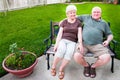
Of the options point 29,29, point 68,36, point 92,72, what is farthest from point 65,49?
point 29,29

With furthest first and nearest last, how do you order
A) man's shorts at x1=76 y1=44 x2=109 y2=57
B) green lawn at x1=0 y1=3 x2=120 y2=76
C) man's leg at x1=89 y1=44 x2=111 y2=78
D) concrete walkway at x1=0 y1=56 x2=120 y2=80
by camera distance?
green lawn at x1=0 y1=3 x2=120 y2=76, concrete walkway at x1=0 y1=56 x2=120 y2=80, man's shorts at x1=76 y1=44 x2=109 y2=57, man's leg at x1=89 y1=44 x2=111 y2=78

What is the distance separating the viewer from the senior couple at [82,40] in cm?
358

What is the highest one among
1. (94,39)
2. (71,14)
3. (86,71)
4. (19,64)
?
(71,14)

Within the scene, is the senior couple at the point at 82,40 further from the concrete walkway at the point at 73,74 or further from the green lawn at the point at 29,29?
the green lawn at the point at 29,29

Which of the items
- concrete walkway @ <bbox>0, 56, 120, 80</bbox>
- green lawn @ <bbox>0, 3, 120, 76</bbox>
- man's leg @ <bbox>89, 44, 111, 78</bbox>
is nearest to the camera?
man's leg @ <bbox>89, 44, 111, 78</bbox>

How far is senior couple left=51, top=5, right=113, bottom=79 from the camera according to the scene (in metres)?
3.58

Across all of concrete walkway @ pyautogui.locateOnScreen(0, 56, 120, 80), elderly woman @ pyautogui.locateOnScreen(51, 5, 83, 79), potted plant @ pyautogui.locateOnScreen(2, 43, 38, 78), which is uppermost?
elderly woman @ pyautogui.locateOnScreen(51, 5, 83, 79)

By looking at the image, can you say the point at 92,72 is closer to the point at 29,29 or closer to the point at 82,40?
the point at 82,40

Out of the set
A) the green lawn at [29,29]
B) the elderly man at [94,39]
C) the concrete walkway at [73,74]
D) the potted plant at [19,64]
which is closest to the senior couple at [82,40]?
the elderly man at [94,39]

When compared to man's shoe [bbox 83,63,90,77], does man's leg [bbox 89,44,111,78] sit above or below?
above

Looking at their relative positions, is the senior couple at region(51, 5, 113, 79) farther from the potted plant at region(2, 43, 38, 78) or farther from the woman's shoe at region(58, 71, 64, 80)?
the potted plant at region(2, 43, 38, 78)

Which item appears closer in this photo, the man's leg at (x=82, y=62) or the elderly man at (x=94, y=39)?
the man's leg at (x=82, y=62)

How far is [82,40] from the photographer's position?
3887 mm

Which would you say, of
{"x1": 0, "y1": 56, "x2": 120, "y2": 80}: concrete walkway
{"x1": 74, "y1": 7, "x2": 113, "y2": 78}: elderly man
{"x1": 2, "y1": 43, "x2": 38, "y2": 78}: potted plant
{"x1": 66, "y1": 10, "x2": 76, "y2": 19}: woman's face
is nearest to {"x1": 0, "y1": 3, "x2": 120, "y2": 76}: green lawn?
{"x1": 2, "y1": 43, "x2": 38, "y2": 78}: potted plant
